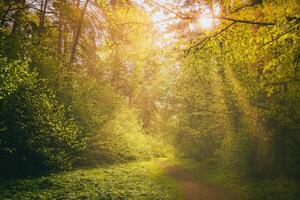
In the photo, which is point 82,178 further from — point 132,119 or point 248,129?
point 132,119

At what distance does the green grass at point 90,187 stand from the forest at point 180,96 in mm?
46

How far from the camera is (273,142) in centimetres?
1123

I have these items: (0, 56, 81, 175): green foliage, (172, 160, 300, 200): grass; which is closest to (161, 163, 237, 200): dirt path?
(172, 160, 300, 200): grass

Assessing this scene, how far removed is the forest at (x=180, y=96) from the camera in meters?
6.73

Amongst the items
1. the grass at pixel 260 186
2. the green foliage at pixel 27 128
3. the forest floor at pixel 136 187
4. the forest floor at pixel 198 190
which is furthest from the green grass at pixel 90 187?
the grass at pixel 260 186

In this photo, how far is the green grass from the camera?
8664 mm

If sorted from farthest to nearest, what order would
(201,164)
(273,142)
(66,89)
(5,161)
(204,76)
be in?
(201,164), (204,76), (66,89), (273,142), (5,161)

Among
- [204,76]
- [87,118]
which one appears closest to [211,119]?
[204,76]

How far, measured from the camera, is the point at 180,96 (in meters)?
17.8

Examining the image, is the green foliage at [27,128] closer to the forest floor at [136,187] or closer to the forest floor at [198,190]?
the forest floor at [136,187]

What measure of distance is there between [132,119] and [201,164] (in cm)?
711

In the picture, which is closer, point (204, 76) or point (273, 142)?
point (273, 142)

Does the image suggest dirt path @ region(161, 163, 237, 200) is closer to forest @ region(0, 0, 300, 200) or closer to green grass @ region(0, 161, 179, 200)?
forest @ region(0, 0, 300, 200)

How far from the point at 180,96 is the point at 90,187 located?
9.58 m
